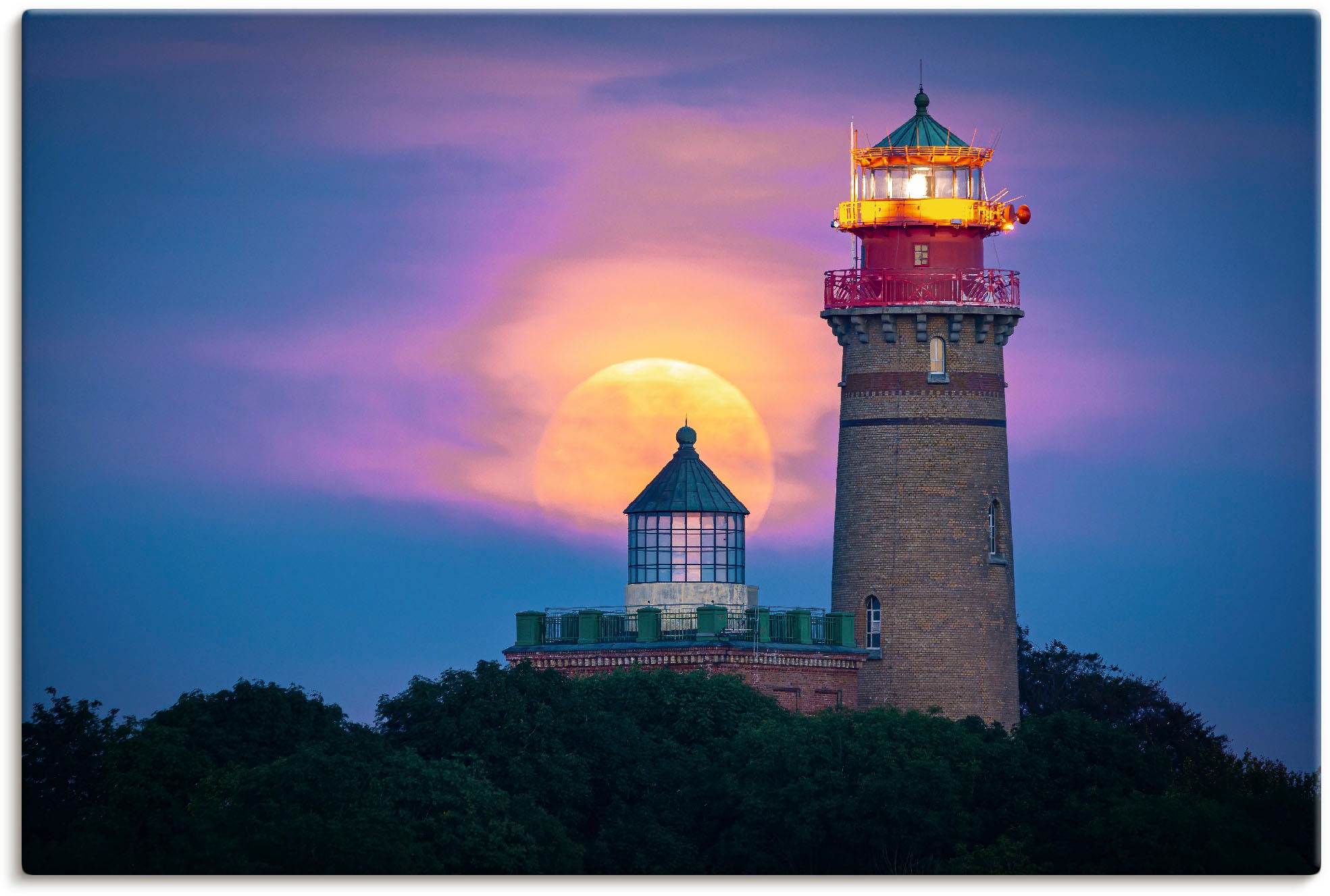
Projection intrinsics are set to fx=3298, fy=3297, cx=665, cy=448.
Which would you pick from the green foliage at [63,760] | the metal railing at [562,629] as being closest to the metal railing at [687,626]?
the metal railing at [562,629]

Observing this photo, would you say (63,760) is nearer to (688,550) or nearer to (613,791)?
(613,791)

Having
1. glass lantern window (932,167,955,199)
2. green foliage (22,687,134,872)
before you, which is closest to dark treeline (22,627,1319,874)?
green foliage (22,687,134,872)

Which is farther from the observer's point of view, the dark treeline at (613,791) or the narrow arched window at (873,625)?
the narrow arched window at (873,625)

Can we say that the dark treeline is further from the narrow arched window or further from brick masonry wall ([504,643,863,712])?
the narrow arched window

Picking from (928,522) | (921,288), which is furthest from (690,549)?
(921,288)

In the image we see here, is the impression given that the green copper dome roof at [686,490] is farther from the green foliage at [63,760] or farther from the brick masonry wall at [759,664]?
the green foliage at [63,760]

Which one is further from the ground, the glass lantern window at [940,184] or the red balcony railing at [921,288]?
the glass lantern window at [940,184]

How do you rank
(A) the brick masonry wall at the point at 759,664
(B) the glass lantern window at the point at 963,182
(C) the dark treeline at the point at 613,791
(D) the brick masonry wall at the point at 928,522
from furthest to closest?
(B) the glass lantern window at the point at 963,182 → (D) the brick masonry wall at the point at 928,522 → (A) the brick masonry wall at the point at 759,664 → (C) the dark treeline at the point at 613,791

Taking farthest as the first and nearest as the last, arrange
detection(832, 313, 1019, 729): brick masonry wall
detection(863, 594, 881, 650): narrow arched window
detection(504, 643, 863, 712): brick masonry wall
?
detection(863, 594, 881, 650): narrow arched window < detection(832, 313, 1019, 729): brick masonry wall < detection(504, 643, 863, 712): brick masonry wall
